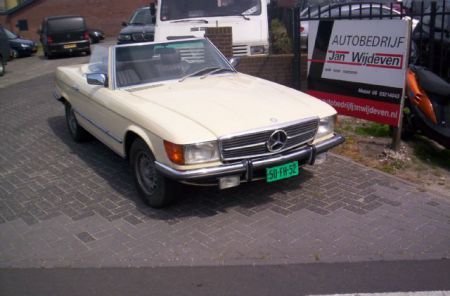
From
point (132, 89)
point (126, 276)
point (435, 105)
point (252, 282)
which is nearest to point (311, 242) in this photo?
point (252, 282)

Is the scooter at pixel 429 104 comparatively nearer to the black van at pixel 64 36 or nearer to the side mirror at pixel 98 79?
the side mirror at pixel 98 79

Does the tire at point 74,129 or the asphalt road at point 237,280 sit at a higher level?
the tire at point 74,129

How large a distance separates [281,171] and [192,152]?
2.98 feet

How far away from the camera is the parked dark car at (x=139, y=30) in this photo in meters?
14.5

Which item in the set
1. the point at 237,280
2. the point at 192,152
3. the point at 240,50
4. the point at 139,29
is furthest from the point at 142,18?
the point at 237,280

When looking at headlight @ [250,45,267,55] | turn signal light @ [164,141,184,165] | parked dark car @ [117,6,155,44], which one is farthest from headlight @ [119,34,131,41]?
turn signal light @ [164,141,184,165]

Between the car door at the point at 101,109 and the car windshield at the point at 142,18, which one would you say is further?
the car windshield at the point at 142,18

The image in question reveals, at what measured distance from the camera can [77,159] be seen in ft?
22.1

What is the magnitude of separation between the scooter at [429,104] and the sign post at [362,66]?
389mm

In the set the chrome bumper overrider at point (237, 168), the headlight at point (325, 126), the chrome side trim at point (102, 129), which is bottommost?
the chrome bumper overrider at point (237, 168)

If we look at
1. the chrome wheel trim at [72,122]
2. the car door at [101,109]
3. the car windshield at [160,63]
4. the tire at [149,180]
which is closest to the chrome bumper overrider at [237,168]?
Answer: the tire at [149,180]

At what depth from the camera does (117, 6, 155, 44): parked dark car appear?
1447 centimetres

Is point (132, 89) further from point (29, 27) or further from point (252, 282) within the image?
point (29, 27)

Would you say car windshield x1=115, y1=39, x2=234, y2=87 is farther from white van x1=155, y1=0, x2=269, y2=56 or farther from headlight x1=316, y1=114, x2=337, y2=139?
white van x1=155, y1=0, x2=269, y2=56
